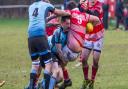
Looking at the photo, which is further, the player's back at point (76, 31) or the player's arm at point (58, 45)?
the player's back at point (76, 31)

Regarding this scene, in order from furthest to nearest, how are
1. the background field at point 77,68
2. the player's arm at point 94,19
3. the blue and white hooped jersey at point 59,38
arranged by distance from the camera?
the background field at point 77,68 → the player's arm at point 94,19 → the blue and white hooped jersey at point 59,38

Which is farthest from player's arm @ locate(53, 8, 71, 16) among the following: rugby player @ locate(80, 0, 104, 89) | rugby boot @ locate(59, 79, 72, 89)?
rugby boot @ locate(59, 79, 72, 89)

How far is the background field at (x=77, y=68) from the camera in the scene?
15.1 metres

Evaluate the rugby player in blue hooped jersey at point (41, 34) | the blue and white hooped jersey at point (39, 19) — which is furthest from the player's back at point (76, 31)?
the blue and white hooped jersey at point (39, 19)

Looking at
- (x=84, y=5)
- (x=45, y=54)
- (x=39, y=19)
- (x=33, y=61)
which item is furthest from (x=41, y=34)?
(x=84, y=5)

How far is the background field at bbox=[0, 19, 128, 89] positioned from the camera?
593 inches

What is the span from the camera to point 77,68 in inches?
725

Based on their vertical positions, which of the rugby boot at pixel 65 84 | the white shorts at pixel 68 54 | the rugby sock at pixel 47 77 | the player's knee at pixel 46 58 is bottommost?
the rugby boot at pixel 65 84

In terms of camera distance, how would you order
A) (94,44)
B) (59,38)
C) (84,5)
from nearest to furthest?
(59,38) < (84,5) < (94,44)

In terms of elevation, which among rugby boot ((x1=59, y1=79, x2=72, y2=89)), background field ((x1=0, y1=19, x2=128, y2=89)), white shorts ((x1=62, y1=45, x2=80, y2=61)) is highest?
white shorts ((x1=62, y1=45, x2=80, y2=61))

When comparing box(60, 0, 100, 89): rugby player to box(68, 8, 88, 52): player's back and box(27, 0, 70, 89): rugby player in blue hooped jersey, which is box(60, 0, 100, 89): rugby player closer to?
box(68, 8, 88, 52): player's back

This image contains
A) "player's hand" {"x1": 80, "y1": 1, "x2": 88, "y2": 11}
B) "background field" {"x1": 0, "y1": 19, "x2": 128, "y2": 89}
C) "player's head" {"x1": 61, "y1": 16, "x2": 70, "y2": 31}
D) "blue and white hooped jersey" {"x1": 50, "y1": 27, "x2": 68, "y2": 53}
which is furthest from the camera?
"background field" {"x1": 0, "y1": 19, "x2": 128, "y2": 89}

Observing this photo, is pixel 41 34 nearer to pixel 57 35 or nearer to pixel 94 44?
pixel 57 35

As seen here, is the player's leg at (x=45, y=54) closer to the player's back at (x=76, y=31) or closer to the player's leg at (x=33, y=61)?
the player's leg at (x=33, y=61)
